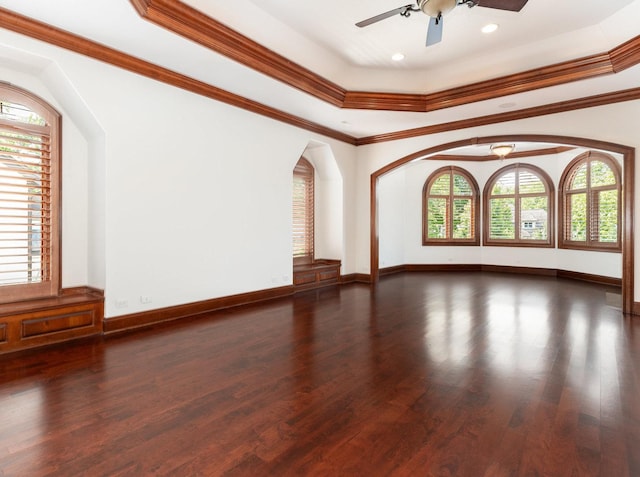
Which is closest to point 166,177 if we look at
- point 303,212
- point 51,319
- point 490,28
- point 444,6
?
point 51,319

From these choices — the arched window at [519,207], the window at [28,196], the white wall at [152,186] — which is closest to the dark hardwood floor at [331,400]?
the white wall at [152,186]

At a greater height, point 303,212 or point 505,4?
point 505,4

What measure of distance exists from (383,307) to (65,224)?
14.3ft

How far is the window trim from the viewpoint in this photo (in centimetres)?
727

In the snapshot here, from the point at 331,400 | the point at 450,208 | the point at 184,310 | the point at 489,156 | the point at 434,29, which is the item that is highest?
the point at 489,156

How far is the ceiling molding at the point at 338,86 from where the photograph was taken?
3.50m

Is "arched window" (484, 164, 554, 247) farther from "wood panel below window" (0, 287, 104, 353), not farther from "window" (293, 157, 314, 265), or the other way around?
"wood panel below window" (0, 287, 104, 353)

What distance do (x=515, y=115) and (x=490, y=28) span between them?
82.5 inches

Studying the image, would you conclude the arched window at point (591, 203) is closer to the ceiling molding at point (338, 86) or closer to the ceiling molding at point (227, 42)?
the ceiling molding at point (338, 86)

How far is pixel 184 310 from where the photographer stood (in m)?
4.81

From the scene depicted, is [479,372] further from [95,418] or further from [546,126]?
[546,126]

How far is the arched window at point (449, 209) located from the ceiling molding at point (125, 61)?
528 cm

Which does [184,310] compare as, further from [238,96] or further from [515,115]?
[515,115]

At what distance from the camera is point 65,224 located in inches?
162
